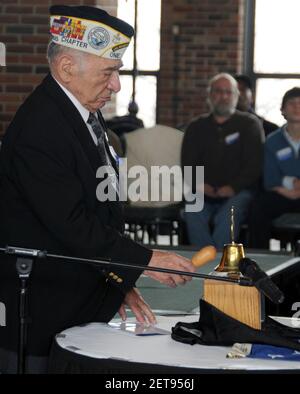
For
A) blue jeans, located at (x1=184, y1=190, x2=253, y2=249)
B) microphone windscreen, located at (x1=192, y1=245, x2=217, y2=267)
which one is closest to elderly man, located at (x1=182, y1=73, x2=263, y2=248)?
blue jeans, located at (x1=184, y1=190, x2=253, y2=249)

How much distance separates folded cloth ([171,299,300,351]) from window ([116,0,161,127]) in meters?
9.62

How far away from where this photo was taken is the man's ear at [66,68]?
10.2 ft

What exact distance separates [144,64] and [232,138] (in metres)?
4.50

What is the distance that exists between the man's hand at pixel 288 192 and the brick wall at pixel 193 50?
4003mm

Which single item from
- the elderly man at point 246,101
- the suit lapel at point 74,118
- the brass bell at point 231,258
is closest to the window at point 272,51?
the elderly man at point 246,101

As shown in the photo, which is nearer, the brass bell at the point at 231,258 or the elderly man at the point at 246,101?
the brass bell at the point at 231,258

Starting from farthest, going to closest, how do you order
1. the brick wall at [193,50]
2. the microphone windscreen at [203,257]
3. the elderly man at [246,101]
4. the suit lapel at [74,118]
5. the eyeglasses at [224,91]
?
1. the brick wall at [193,50]
2. the elderly man at [246,101]
3. the eyeglasses at [224,91]
4. the suit lapel at [74,118]
5. the microphone windscreen at [203,257]

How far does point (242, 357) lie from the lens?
2.71m

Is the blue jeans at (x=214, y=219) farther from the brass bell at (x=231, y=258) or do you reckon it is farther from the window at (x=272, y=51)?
the brass bell at (x=231, y=258)

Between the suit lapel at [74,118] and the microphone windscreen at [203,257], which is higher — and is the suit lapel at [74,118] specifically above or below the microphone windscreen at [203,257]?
above

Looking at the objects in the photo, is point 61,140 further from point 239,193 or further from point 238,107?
point 238,107

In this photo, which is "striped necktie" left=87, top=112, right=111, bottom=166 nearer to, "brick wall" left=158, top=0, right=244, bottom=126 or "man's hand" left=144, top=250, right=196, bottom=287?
"man's hand" left=144, top=250, right=196, bottom=287

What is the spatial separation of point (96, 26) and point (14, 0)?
18.5ft
